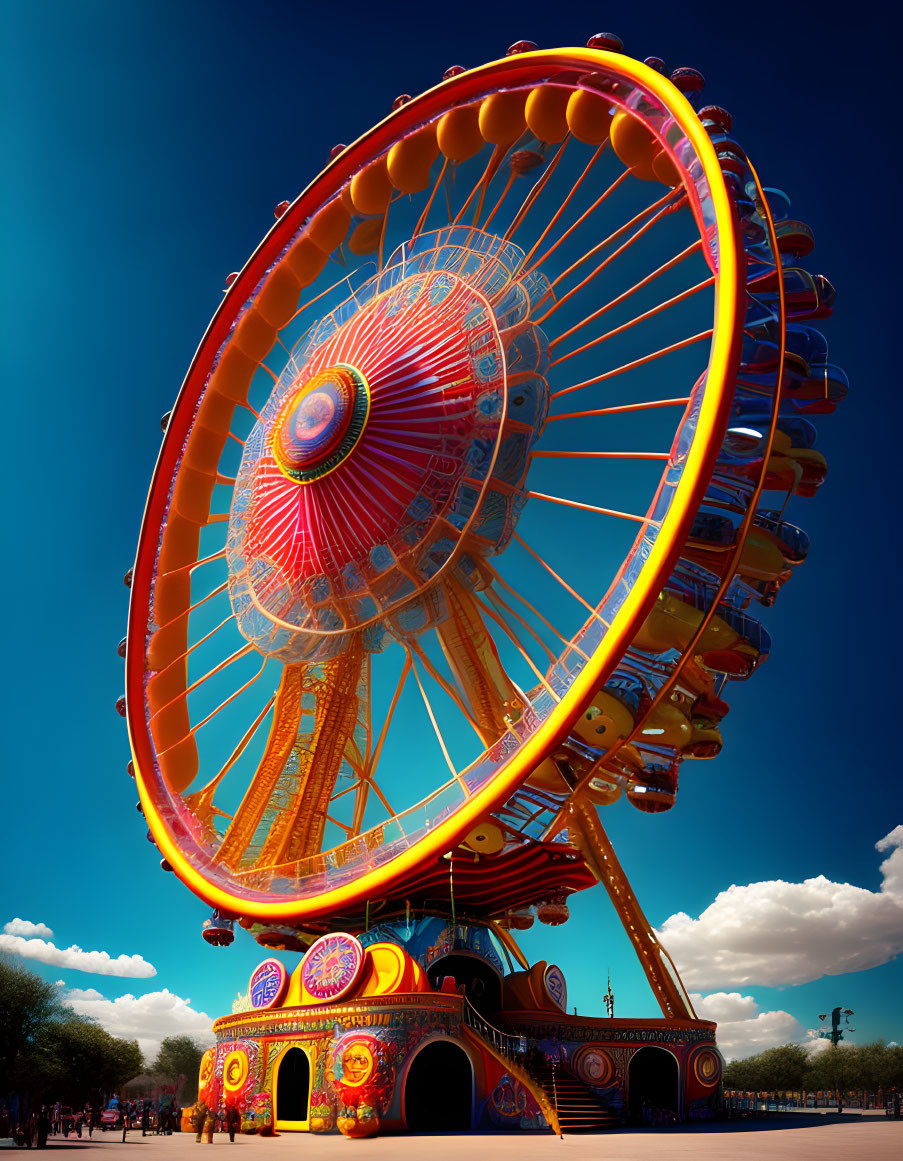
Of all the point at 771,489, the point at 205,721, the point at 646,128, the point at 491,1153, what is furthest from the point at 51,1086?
the point at 646,128

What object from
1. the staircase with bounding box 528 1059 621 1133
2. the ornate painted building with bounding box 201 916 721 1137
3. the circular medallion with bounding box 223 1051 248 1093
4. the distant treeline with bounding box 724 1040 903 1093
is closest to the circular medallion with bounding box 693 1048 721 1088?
the ornate painted building with bounding box 201 916 721 1137

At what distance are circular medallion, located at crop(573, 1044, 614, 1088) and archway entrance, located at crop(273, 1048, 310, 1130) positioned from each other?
505cm

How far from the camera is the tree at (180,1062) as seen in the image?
64375 millimetres

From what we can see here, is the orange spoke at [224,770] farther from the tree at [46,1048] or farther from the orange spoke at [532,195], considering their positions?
the tree at [46,1048]

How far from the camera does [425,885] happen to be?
669 inches

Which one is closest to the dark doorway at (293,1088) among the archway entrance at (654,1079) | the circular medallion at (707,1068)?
the archway entrance at (654,1079)

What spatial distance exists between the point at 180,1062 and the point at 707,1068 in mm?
57523

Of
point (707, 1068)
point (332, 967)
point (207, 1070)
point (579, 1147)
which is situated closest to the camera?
point (579, 1147)

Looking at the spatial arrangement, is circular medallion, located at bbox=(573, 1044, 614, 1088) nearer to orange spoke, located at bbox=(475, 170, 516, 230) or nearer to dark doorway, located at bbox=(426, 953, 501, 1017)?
dark doorway, located at bbox=(426, 953, 501, 1017)

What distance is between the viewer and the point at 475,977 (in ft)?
60.3

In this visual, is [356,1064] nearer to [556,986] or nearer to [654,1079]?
[556,986]

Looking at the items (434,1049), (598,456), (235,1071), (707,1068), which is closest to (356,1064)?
(434,1049)

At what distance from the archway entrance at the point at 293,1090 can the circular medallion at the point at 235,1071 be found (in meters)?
0.69

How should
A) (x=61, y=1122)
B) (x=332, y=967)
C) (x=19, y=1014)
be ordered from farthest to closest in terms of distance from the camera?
(x=19, y=1014) → (x=61, y=1122) → (x=332, y=967)
